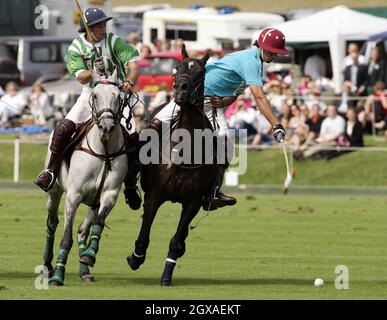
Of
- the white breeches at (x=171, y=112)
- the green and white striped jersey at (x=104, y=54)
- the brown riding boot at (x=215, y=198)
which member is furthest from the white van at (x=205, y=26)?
the brown riding boot at (x=215, y=198)

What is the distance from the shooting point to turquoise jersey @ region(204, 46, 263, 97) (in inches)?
609

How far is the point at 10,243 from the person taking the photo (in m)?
19.5

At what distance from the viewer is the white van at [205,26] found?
45281mm

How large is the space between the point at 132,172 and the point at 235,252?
370 cm

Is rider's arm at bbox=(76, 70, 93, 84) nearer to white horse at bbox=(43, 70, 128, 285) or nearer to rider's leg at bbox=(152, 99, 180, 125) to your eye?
white horse at bbox=(43, 70, 128, 285)

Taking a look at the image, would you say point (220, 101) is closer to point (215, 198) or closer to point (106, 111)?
point (215, 198)

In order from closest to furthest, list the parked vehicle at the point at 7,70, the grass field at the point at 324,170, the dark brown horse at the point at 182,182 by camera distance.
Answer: the dark brown horse at the point at 182,182 < the grass field at the point at 324,170 < the parked vehicle at the point at 7,70

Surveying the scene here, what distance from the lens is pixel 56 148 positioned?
15438 millimetres

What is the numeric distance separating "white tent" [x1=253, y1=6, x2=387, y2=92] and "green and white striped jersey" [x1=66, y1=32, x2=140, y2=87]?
20063mm

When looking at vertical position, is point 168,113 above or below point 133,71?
below

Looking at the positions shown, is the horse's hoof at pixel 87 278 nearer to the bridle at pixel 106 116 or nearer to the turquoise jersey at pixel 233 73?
the bridle at pixel 106 116

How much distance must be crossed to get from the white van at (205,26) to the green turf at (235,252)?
1705 centimetres

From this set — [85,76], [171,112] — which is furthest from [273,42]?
[85,76]

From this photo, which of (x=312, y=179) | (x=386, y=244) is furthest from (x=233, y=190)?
(x=386, y=244)
